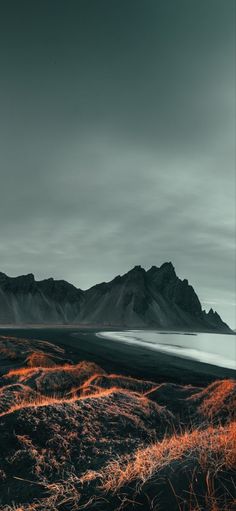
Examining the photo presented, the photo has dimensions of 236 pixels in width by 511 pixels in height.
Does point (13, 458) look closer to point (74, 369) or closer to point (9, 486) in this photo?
point (9, 486)

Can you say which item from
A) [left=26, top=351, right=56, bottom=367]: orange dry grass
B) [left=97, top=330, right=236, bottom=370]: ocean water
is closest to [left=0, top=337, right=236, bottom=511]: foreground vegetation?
[left=26, top=351, right=56, bottom=367]: orange dry grass

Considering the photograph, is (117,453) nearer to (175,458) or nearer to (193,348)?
(175,458)

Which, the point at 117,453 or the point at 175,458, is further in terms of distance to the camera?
the point at 117,453

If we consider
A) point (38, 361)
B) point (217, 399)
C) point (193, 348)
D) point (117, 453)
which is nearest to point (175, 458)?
point (117, 453)

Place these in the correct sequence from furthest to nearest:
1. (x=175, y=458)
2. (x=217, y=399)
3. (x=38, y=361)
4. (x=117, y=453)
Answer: (x=38, y=361), (x=217, y=399), (x=117, y=453), (x=175, y=458)

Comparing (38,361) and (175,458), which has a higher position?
(175,458)

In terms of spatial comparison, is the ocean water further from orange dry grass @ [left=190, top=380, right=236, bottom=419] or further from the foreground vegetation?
the foreground vegetation

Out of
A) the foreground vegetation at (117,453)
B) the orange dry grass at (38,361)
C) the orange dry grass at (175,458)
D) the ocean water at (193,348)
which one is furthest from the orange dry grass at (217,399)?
the ocean water at (193,348)

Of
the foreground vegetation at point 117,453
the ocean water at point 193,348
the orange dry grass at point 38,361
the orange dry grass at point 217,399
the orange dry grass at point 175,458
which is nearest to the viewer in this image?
the foreground vegetation at point 117,453

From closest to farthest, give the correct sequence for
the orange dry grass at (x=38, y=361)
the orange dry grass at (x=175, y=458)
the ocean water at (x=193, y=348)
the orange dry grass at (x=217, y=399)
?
the orange dry grass at (x=175, y=458), the orange dry grass at (x=217, y=399), the orange dry grass at (x=38, y=361), the ocean water at (x=193, y=348)

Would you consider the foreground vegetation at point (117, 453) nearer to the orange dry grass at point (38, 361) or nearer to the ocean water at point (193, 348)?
the orange dry grass at point (38, 361)

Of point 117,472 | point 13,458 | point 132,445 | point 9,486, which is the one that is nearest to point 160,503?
point 117,472

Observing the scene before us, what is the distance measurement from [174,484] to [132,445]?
4123 mm

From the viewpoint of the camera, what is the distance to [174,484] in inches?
211
